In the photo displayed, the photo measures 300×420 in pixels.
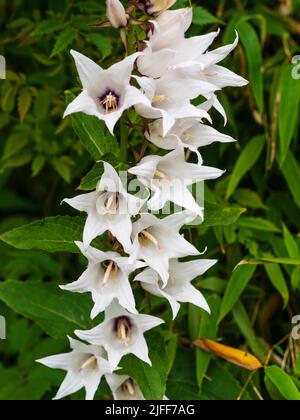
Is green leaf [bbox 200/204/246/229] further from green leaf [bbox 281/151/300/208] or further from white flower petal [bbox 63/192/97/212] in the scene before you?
green leaf [bbox 281/151/300/208]

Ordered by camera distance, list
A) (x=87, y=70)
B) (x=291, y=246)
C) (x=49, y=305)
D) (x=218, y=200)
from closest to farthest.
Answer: (x=87, y=70) < (x=49, y=305) < (x=291, y=246) < (x=218, y=200)

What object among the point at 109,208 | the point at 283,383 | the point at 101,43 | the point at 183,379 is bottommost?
the point at 183,379

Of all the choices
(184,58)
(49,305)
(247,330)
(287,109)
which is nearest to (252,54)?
(287,109)

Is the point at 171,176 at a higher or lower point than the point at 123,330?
higher

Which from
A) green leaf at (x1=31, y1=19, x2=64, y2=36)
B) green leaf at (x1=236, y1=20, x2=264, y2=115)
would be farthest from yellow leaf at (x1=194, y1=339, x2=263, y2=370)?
green leaf at (x1=31, y1=19, x2=64, y2=36)

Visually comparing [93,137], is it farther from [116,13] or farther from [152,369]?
[152,369]

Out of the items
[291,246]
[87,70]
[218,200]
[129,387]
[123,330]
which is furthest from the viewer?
[218,200]
